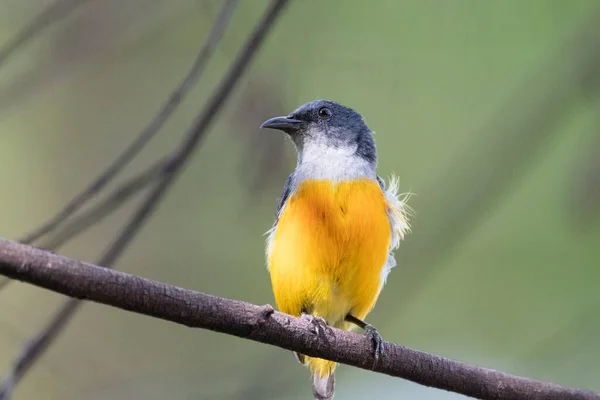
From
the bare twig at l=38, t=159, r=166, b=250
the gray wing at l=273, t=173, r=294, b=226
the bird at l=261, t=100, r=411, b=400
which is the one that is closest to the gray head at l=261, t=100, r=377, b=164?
the bird at l=261, t=100, r=411, b=400

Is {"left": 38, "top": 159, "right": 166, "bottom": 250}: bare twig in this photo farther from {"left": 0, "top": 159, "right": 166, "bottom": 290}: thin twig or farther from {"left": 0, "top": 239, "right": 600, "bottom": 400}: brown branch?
{"left": 0, "top": 239, "right": 600, "bottom": 400}: brown branch

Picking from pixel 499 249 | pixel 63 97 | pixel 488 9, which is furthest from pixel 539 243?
pixel 63 97

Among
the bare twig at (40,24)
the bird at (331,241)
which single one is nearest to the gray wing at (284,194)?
the bird at (331,241)

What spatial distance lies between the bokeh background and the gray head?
341mm

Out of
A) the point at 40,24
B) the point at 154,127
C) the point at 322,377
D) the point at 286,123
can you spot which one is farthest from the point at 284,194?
the point at 40,24

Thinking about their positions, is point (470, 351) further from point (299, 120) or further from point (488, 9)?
point (488, 9)

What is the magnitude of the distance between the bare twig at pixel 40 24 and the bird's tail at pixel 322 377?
2.16 metres

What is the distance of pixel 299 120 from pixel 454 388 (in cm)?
209

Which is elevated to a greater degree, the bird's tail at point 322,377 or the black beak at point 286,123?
the black beak at point 286,123

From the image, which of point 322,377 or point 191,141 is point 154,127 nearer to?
point 191,141

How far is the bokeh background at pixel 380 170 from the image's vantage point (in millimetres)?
4066

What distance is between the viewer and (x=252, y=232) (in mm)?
6234

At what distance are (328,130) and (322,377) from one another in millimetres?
1430

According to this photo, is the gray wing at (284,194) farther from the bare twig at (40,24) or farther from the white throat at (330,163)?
the bare twig at (40,24)
